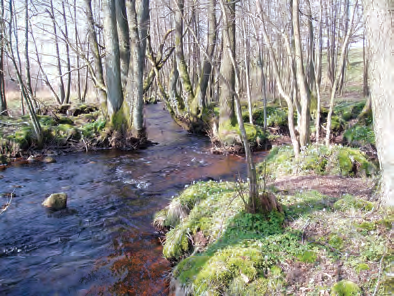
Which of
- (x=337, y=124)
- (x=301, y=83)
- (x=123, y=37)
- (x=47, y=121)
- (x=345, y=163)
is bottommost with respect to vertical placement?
(x=345, y=163)

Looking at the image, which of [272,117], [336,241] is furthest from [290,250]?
[272,117]

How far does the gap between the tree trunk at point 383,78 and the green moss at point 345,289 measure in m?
1.34

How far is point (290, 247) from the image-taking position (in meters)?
3.72

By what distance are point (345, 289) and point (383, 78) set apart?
241 centimetres


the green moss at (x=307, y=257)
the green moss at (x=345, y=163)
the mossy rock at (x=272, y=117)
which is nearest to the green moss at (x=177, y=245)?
the green moss at (x=307, y=257)

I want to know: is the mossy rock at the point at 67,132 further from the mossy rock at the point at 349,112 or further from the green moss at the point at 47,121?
the mossy rock at the point at 349,112

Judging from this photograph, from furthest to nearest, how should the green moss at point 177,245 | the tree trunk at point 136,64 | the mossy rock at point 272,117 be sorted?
the mossy rock at point 272,117
the tree trunk at point 136,64
the green moss at point 177,245

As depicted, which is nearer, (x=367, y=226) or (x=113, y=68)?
(x=367, y=226)

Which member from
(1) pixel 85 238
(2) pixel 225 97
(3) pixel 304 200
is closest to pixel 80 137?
(2) pixel 225 97

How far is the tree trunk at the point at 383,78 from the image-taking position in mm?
3537

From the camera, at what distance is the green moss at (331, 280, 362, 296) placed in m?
2.94

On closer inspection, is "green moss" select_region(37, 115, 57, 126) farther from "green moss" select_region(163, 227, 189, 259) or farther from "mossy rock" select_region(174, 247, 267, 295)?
"mossy rock" select_region(174, 247, 267, 295)

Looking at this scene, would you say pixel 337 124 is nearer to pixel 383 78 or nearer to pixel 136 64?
pixel 136 64

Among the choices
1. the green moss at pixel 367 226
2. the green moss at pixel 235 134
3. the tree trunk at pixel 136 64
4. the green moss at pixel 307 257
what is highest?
the tree trunk at pixel 136 64
